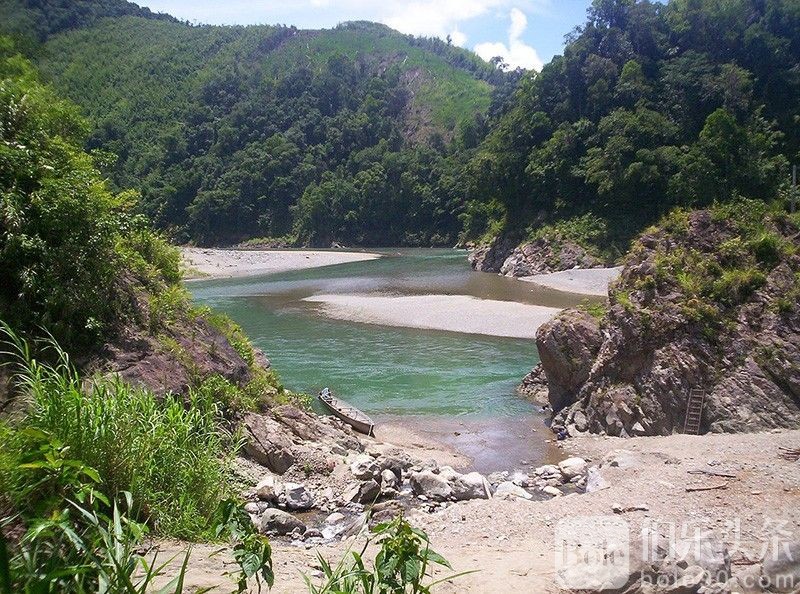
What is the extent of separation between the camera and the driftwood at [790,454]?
29.9ft

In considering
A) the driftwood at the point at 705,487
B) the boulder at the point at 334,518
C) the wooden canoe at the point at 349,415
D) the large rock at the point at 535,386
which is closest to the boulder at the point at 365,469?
the boulder at the point at 334,518

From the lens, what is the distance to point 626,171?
5225cm

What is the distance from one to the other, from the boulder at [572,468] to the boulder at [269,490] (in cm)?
500

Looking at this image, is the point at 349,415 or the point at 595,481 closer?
the point at 595,481

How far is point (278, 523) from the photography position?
7.98m

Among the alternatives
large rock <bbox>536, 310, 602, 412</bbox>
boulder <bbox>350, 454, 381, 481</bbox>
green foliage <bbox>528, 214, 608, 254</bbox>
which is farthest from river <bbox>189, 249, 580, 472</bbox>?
green foliage <bbox>528, 214, 608, 254</bbox>

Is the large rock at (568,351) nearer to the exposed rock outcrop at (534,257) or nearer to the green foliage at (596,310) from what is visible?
the green foliage at (596,310)

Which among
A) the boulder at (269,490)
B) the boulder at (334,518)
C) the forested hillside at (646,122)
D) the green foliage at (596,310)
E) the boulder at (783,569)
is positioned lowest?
the boulder at (334,518)

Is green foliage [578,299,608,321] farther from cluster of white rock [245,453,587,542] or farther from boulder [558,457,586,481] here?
cluster of white rock [245,453,587,542]

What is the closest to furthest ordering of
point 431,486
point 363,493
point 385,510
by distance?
point 385,510 → point 363,493 → point 431,486

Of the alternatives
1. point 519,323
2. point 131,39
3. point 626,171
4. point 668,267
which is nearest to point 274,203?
point 131,39

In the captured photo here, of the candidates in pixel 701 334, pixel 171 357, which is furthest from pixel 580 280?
pixel 171 357

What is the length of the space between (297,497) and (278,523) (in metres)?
1.23

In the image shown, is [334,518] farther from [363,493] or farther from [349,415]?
[349,415]
